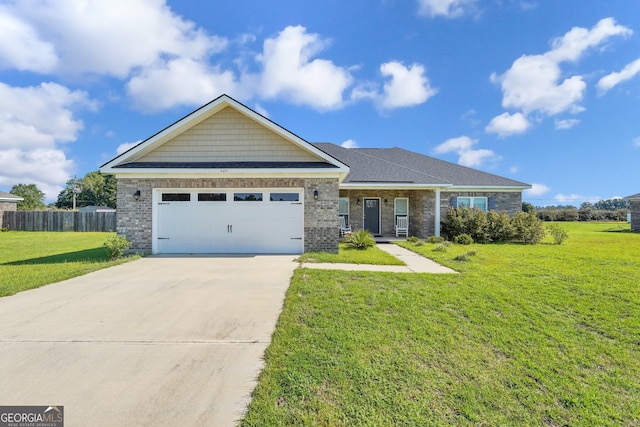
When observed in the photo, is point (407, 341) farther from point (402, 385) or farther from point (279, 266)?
point (279, 266)

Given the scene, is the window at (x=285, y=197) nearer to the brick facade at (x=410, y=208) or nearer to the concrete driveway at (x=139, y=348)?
the concrete driveway at (x=139, y=348)

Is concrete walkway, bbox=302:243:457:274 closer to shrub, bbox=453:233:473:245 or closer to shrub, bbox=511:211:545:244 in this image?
shrub, bbox=453:233:473:245

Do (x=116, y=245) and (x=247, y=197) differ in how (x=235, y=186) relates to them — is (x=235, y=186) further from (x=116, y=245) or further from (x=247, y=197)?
(x=116, y=245)

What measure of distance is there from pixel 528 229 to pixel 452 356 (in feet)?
45.4

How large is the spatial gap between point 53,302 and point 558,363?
7797 millimetres

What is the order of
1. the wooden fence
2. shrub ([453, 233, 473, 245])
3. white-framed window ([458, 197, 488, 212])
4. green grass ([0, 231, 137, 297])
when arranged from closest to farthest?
green grass ([0, 231, 137, 297])
shrub ([453, 233, 473, 245])
white-framed window ([458, 197, 488, 212])
the wooden fence

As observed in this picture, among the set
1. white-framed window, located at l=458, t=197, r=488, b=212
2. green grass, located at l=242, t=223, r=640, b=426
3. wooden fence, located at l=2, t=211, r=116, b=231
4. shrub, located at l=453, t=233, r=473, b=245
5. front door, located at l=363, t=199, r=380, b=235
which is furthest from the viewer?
wooden fence, located at l=2, t=211, r=116, b=231

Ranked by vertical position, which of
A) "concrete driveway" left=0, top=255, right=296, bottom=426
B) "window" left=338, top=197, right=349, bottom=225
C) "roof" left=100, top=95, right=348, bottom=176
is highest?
"roof" left=100, top=95, right=348, bottom=176

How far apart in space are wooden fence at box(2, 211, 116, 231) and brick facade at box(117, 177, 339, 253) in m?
17.7

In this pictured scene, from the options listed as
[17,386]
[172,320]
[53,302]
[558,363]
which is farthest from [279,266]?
[558,363]

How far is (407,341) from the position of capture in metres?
3.76

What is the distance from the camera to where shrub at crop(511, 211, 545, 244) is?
14.3 metres

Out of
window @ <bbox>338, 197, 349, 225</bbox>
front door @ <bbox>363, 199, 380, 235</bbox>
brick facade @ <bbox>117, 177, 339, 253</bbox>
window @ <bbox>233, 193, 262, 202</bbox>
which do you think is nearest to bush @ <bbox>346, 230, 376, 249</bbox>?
brick facade @ <bbox>117, 177, 339, 253</bbox>

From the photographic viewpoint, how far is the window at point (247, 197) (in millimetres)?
10672
